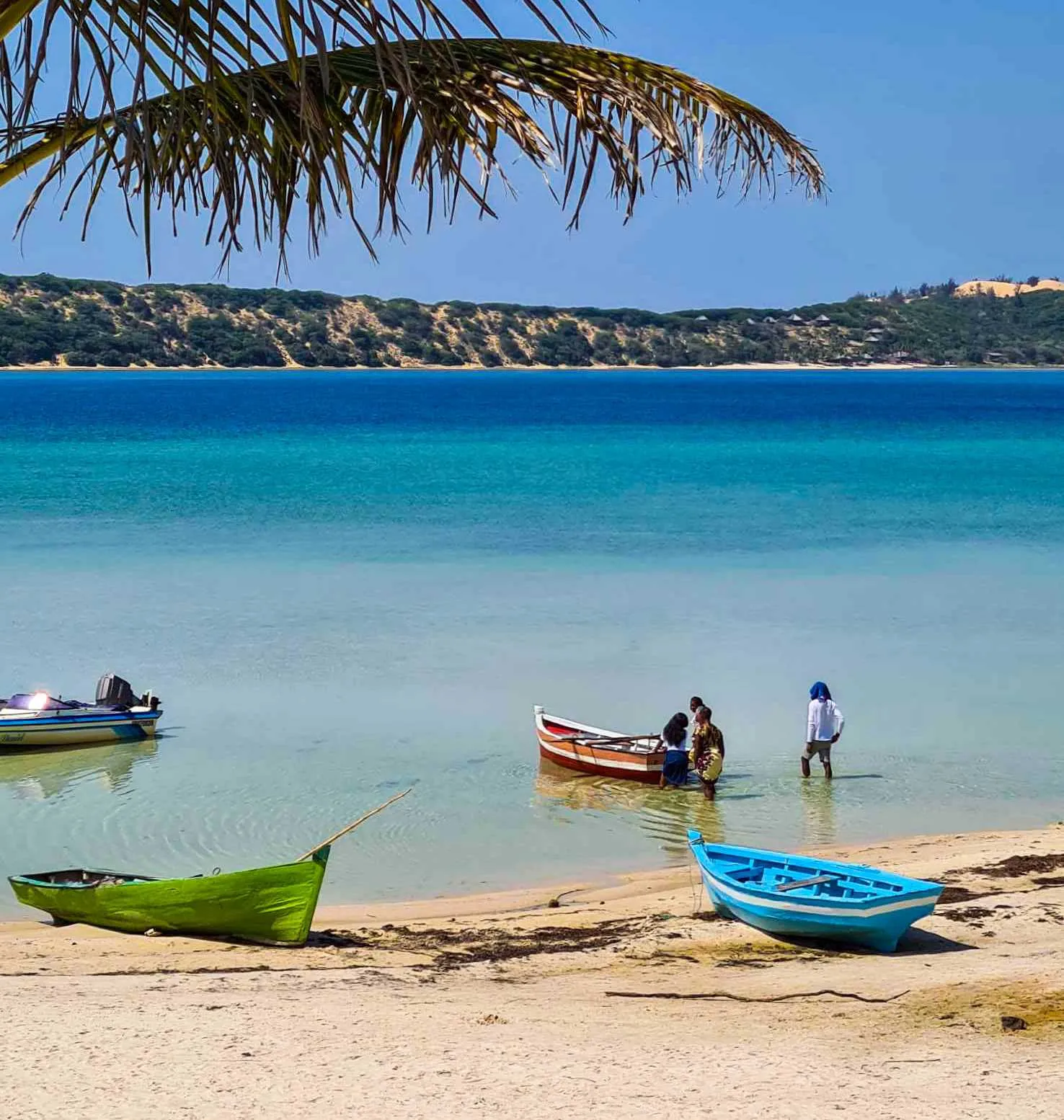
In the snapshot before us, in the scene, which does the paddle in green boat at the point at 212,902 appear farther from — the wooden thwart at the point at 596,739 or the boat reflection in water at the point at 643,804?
the wooden thwart at the point at 596,739

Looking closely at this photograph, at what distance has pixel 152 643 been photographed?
23.4m

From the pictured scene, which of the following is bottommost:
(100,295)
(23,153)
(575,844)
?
(575,844)

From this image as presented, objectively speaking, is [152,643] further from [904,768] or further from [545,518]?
[545,518]

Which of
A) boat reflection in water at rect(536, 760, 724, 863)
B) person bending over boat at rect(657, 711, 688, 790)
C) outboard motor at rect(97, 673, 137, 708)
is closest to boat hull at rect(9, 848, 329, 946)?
boat reflection in water at rect(536, 760, 724, 863)

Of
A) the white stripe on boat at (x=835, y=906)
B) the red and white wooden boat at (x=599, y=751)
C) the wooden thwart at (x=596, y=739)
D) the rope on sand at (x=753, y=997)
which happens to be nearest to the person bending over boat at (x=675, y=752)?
the red and white wooden boat at (x=599, y=751)

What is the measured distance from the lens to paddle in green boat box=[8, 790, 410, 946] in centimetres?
1034

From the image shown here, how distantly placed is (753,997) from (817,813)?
5752mm

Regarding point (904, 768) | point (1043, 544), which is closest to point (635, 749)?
point (904, 768)

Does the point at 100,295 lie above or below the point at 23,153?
above

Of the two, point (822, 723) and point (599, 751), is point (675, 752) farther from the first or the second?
point (822, 723)

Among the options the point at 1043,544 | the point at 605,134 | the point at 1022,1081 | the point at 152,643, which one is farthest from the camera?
the point at 1043,544

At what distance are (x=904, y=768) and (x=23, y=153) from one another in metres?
13.4

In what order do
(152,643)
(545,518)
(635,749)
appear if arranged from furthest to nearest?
(545,518) → (152,643) → (635,749)

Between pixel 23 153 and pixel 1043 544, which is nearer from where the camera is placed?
pixel 23 153
